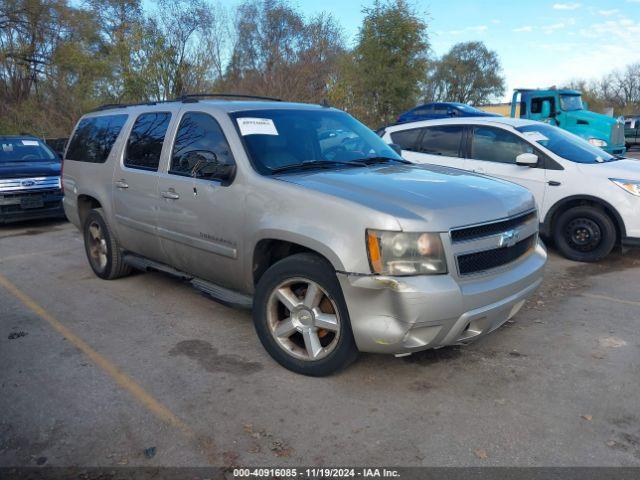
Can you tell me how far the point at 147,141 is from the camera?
4.98 meters

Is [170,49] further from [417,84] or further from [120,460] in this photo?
[120,460]

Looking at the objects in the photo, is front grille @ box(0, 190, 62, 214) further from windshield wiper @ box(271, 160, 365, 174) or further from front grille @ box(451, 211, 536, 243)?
front grille @ box(451, 211, 536, 243)

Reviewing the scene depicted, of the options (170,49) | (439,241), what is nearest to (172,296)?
(439,241)

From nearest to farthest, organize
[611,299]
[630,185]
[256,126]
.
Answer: [256,126], [611,299], [630,185]

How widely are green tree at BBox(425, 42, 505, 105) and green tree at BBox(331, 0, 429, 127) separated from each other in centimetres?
4138

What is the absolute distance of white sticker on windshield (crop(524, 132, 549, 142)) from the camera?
22.4 feet

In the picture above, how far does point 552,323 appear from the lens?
4.49 meters

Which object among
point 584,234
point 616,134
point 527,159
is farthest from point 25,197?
point 616,134

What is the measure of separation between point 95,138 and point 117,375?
3.23 metres

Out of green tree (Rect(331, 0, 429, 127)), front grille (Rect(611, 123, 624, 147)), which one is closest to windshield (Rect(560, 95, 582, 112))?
front grille (Rect(611, 123, 624, 147))

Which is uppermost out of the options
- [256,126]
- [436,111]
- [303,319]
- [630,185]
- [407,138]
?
[436,111]

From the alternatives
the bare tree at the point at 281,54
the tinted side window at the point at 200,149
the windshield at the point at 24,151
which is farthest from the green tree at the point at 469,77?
the tinted side window at the point at 200,149

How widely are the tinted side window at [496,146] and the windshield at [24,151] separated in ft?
25.6

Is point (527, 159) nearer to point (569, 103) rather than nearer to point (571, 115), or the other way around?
point (571, 115)
